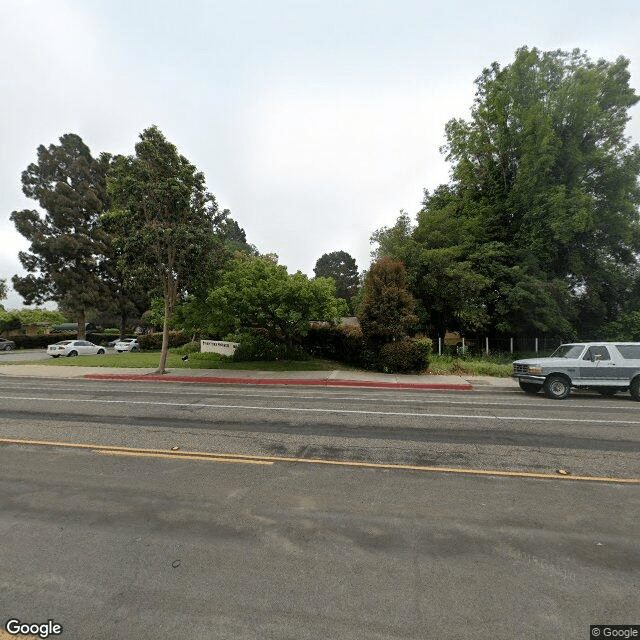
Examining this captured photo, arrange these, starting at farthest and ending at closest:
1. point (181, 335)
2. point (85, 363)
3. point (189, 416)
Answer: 1. point (181, 335)
2. point (85, 363)
3. point (189, 416)

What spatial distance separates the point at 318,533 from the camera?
12.1 feet

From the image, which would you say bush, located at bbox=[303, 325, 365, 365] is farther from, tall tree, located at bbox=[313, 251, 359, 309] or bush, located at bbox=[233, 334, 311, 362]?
tall tree, located at bbox=[313, 251, 359, 309]

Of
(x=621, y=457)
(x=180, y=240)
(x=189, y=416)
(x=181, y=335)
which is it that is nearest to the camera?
(x=621, y=457)

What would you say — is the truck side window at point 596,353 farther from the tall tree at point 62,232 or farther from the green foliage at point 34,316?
the green foliage at point 34,316

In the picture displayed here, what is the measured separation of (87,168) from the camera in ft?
129

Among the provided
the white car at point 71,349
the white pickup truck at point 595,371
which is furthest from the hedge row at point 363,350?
the white car at point 71,349

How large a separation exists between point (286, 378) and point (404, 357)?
5928 millimetres

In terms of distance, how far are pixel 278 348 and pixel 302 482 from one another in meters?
18.2

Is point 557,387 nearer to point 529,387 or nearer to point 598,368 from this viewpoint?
point 529,387

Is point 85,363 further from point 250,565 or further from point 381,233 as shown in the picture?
point 250,565

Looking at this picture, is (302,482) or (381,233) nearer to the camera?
(302,482)

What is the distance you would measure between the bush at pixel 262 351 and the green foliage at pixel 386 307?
5221 millimetres

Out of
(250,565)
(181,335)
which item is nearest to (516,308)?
(250,565)

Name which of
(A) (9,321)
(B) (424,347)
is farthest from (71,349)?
(B) (424,347)
